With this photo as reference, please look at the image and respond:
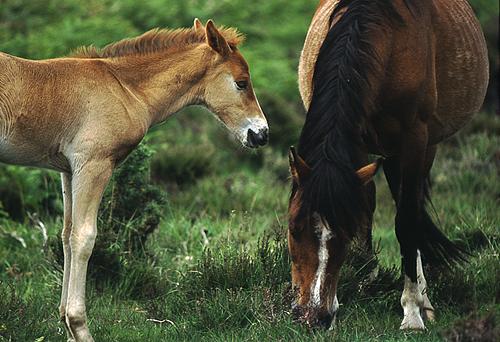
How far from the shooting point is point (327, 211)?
18.0 feet

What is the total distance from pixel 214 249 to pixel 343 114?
2.02 metres

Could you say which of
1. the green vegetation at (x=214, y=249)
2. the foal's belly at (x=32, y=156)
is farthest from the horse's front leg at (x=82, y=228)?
the green vegetation at (x=214, y=249)

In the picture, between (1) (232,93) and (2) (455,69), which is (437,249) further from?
(1) (232,93)

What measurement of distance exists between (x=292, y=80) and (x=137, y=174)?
7884mm

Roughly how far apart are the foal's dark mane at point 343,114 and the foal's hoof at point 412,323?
1.09 meters

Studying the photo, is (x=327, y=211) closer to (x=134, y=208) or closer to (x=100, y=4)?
(x=134, y=208)

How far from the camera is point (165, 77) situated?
6352 millimetres

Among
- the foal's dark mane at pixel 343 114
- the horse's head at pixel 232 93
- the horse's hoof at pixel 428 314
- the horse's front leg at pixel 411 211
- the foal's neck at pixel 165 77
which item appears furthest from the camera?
the horse's hoof at pixel 428 314

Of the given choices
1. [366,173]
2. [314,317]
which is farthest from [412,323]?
[366,173]

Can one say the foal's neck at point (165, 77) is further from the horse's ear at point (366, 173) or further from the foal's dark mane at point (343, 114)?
the horse's ear at point (366, 173)

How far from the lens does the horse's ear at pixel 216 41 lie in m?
6.35

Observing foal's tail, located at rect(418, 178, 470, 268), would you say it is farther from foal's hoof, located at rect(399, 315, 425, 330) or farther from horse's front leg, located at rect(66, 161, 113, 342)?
horse's front leg, located at rect(66, 161, 113, 342)

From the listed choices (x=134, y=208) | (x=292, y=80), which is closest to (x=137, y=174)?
(x=134, y=208)

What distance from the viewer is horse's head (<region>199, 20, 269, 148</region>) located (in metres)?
6.41
